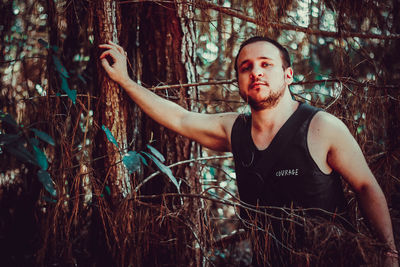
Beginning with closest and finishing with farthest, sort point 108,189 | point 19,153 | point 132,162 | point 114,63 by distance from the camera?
point 19,153 < point 132,162 < point 108,189 < point 114,63

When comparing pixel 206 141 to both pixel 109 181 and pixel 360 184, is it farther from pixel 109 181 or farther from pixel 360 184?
pixel 360 184

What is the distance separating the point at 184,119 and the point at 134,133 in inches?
13.7

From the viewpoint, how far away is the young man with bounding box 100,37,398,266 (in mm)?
1739

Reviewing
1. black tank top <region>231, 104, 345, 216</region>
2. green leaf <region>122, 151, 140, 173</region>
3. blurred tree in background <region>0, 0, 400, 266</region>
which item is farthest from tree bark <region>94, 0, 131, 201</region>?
black tank top <region>231, 104, 345, 216</region>

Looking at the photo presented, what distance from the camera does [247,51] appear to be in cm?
204

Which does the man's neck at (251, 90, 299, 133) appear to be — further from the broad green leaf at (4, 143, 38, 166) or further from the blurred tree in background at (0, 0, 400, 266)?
the broad green leaf at (4, 143, 38, 166)

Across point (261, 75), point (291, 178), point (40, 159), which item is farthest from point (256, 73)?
point (40, 159)

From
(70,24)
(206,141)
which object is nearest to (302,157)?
(206,141)

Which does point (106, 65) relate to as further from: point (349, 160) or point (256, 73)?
point (349, 160)

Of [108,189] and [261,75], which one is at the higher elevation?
[261,75]

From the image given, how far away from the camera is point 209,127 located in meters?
2.15

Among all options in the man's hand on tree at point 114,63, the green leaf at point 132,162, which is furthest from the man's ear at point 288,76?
the green leaf at point 132,162

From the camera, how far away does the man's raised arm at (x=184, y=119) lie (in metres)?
1.98

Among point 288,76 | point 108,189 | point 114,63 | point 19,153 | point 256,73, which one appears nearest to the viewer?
point 19,153
